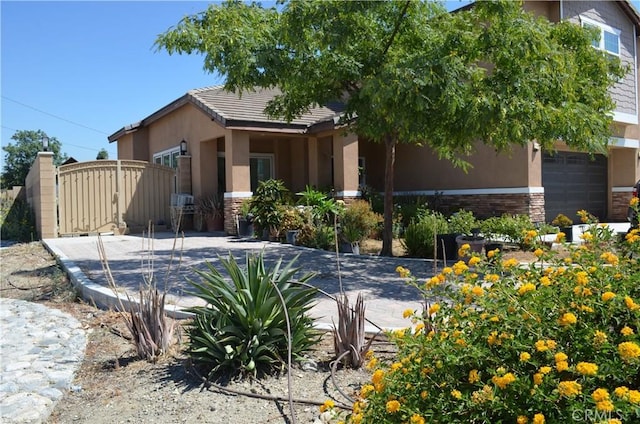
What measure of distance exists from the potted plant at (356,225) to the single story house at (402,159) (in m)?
2.49

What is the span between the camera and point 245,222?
51.5 feet

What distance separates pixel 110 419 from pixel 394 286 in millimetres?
5435

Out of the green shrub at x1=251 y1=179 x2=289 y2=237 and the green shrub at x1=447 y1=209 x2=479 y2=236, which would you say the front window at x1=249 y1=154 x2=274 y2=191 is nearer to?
the green shrub at x1=251 y1=179 x2=289 y2=237

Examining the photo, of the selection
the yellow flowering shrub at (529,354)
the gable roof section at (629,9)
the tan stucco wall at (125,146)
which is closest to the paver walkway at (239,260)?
the yellow flowering shrub at (529,354)

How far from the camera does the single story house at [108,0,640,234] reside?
15516 mm

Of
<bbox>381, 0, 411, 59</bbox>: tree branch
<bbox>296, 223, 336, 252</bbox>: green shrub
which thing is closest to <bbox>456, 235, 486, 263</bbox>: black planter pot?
<bbox>296, 223, 336, 252</bbox>: green shrub

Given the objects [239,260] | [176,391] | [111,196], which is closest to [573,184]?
[239,260]

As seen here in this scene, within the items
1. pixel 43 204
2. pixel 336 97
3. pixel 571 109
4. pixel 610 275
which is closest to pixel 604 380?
pixel 610 275

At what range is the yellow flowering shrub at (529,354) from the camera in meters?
1.98

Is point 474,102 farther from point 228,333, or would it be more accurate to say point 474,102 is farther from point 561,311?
point 561,311

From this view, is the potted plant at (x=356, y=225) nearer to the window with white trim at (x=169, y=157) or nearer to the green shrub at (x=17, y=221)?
the window with white trim at (x=169, y=157)

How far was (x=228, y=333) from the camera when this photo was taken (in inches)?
165

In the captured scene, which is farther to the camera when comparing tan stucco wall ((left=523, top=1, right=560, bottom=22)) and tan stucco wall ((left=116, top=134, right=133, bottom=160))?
tan stucco wall ((left=116, top=134, right=133, bottom=160))

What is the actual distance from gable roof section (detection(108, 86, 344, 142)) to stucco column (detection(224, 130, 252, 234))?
1.65ft
